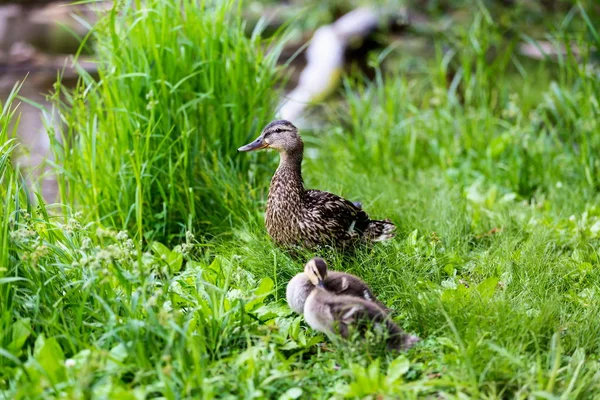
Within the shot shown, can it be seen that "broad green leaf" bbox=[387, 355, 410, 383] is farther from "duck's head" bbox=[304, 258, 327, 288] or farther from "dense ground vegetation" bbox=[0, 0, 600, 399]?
"duck's head" bbox=[304, 258, 327, 288]

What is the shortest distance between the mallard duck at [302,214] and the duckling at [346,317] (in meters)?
0.79

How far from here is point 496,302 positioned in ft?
10.4

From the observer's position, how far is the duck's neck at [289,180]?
3896mm

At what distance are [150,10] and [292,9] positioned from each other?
6444 millimetres

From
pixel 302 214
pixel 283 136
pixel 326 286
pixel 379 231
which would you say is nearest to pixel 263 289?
pixel 326 286

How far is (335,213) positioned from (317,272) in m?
0.79

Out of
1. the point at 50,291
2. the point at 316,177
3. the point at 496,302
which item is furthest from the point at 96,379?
the point at 316,177

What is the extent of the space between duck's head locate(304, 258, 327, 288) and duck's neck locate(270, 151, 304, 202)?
79 centimetres

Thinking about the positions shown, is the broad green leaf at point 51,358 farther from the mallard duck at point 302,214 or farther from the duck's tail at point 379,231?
the duck's tail at point 379,231

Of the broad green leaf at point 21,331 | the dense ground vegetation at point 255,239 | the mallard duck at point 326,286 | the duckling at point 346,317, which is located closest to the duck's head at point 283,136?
the dense ground vegetation at point 255,239

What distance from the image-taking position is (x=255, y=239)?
397 cm

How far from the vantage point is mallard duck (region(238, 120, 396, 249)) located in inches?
150

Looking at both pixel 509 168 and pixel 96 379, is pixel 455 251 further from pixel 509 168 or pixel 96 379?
pixel 96 379

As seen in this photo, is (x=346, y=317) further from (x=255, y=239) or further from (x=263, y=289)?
(x=255, y=239)
